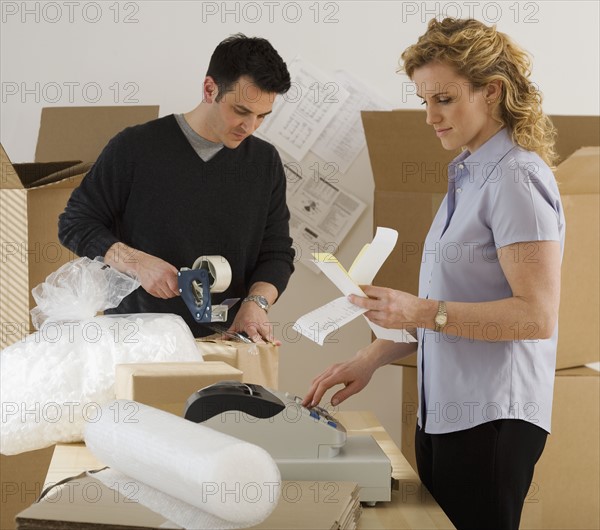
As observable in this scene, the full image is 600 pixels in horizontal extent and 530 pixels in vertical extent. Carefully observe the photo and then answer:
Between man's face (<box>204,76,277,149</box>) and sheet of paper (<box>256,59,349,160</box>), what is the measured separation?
66 cm

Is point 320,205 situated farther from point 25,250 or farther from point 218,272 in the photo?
point 218,272

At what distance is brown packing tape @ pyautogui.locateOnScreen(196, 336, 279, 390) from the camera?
1.78 metres

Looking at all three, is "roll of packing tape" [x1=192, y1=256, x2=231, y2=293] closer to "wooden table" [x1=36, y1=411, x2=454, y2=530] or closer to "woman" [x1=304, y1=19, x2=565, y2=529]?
"woman" [x1=304, y1=19, x2=565, y2=529]

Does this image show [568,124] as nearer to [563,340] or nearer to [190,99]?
[563,340]

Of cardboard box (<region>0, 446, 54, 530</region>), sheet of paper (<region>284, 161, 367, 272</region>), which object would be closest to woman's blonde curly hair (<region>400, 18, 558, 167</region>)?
sheet of paper (<region>284, 161, 367, 272</region>)

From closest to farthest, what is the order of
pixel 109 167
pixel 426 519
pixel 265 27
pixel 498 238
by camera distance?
1. pixel 426 519
2. pixel 498 238
3. pixel 109 167
4. pixel 265 27

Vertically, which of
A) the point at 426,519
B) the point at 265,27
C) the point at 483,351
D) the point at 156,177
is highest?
the point at 265,27

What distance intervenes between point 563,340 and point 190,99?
4.90 feet

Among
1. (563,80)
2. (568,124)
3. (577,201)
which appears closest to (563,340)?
(577,201)

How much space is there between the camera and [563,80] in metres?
3.00

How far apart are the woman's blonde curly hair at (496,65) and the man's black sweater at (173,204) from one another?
0.89 m

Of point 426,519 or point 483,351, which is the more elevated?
point 483,351

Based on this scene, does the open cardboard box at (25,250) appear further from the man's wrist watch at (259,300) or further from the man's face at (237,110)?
the man's wrist watch at (259,300)

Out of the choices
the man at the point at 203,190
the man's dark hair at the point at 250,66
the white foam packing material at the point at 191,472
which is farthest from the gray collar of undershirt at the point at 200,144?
the white foam packing material at the point at 191,472
